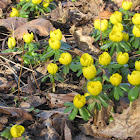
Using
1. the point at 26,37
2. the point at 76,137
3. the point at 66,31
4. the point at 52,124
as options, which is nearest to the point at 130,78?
the point at 76,137

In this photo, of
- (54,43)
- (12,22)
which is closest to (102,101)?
(54,43)

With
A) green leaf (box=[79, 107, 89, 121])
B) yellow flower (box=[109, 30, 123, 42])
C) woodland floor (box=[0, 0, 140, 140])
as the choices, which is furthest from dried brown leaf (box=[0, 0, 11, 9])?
green leaf (box=[79, 107, 89, 121])

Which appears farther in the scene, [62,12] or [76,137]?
[62,12]

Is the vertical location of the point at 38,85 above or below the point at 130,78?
below

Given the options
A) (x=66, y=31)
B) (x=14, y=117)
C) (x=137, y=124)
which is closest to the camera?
A: (x=137, y=124)

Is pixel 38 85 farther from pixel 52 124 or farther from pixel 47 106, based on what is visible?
pixel 52 124

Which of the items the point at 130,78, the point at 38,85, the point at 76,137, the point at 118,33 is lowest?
the point at 76,137

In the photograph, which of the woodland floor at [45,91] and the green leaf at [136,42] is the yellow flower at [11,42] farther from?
the green leaf at [136,42]
